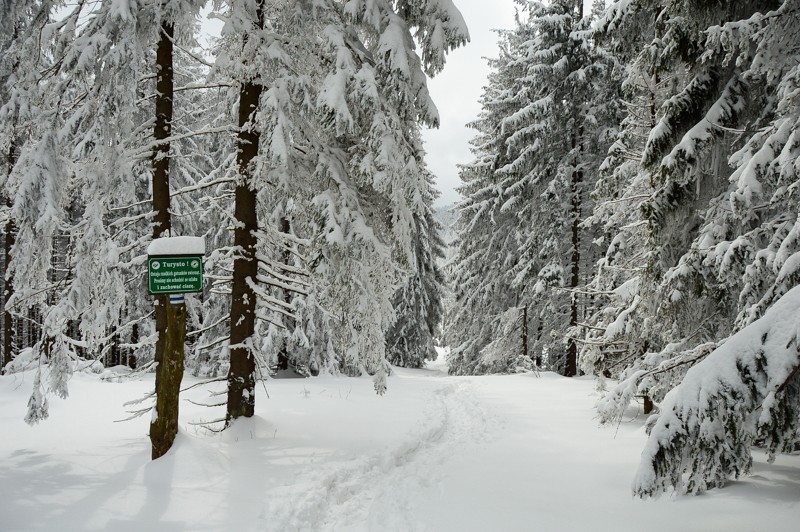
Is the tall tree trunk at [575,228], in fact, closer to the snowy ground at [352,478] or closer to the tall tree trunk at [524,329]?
the tall tree trunk at [524,329]

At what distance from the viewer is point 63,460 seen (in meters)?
6.13

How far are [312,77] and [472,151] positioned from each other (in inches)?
748

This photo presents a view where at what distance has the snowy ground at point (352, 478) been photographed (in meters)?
4.61

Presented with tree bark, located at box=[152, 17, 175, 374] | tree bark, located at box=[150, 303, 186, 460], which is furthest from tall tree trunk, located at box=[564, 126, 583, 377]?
tree bark, located at box=[150, 303, 186, 460]

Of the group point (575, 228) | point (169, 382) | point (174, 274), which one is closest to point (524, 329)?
point (575, 228)

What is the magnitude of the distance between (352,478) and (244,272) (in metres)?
3.57

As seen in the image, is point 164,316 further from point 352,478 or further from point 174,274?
point 352,478

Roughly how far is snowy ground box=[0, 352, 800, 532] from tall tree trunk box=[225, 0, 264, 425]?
1.68 ft

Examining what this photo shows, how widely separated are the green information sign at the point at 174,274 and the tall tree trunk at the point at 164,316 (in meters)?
0.27

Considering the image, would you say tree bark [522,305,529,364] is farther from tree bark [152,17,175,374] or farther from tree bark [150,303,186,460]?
tree bark [150,303,186,460]

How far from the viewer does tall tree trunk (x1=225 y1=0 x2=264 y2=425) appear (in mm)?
7438

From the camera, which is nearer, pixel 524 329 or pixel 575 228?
pixel 575 228

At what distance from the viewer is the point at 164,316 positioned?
6504mm

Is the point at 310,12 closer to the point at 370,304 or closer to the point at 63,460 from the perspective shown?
the point at 370,304
